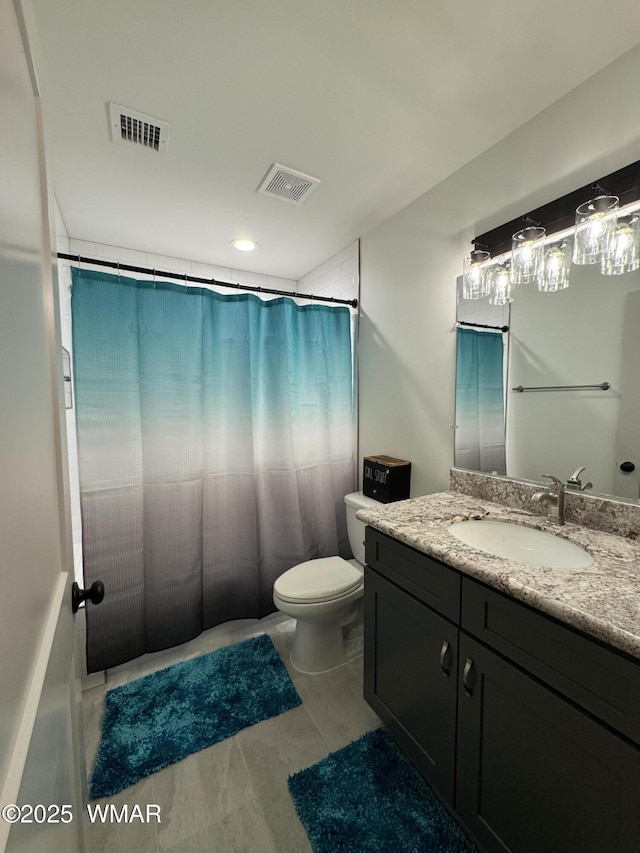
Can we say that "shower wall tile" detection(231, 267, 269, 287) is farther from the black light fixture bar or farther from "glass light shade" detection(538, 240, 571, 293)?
"glass light shade" detection(538, 240, 571, 293)

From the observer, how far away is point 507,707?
84 cm

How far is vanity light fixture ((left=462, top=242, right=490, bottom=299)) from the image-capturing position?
1431 millimetres

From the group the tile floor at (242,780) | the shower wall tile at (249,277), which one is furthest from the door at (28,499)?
the shower wall tile at (249,277)

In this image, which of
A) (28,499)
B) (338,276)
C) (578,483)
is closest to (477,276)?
(578,483)

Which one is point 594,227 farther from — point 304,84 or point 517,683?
point 517,683

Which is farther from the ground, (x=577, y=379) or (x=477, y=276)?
(x=477, y=276)

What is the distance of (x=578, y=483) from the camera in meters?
1.15

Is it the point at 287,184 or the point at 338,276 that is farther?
the point at 338,276

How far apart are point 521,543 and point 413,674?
1.86ft

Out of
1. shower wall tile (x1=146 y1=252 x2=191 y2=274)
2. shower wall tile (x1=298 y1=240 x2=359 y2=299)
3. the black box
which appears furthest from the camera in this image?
shower wall tile (x1=146 y1=252 x2=191 y2=274)

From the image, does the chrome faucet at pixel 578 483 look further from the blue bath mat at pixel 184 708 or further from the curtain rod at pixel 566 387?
the blue bath mat at pixel 184 708

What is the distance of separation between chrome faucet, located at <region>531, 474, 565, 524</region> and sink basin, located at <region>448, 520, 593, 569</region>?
10cm

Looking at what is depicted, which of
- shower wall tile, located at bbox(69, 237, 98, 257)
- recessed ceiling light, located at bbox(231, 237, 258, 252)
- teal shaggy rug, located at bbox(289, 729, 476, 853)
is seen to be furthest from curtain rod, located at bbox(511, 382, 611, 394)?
shower wall tile, located at bbox(69, 237, 98, 257)

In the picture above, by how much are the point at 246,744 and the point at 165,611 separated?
2.42 ft
